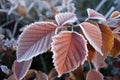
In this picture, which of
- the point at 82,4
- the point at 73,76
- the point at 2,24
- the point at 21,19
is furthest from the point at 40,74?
the point at 82,4

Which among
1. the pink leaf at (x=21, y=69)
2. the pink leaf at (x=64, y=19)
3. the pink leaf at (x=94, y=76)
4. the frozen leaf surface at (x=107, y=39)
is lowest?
the pink leaf at (x=94, y=76)

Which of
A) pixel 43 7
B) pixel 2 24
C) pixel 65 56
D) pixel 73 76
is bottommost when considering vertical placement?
pixel 2 24

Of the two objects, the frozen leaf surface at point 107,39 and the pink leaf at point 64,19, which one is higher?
the pink leaf at point 64,19

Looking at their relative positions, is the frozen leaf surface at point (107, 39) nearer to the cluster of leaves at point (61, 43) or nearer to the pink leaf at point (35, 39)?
the cluster of leaves at point (61, 43)

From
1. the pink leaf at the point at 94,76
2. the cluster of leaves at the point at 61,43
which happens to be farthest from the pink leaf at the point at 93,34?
the pink leaf at the point at 94,76

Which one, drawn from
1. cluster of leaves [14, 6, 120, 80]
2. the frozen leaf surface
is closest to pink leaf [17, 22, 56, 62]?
cluster of leaves [14, 6, 120, 80]

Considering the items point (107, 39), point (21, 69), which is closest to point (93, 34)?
point (107, 39)

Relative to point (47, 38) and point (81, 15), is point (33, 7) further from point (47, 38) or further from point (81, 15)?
point (47, 38)

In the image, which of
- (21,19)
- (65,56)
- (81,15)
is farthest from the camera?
(81,15)
